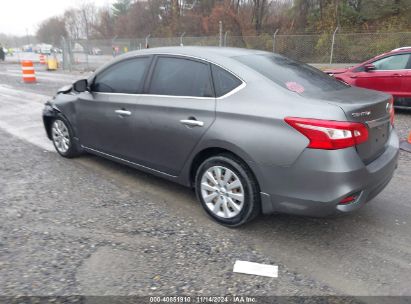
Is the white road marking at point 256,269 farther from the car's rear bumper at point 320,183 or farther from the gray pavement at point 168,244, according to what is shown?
the car's rear bumper at point 320,183

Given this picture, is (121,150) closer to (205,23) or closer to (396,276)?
(396,276)

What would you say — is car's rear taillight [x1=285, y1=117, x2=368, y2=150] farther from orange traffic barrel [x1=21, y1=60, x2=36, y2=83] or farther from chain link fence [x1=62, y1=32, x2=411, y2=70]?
orange traffic barrel [x1=21, y1=60, x2=36, y2=83]

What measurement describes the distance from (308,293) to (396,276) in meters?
0.74

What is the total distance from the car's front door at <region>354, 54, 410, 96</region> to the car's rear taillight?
20.2ft

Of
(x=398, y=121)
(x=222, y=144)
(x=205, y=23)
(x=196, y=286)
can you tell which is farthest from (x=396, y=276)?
(x=205, y=23)

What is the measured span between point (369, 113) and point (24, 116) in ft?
26.5

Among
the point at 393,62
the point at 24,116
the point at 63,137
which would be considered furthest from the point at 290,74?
the point at 24,116

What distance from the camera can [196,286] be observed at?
8.55 feet

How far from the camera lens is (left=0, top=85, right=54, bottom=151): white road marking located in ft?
21.9

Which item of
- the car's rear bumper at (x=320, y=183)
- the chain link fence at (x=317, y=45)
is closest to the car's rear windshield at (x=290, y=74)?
the car's rear bumper at (x=320, y=183)

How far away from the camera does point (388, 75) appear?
806 centimetres

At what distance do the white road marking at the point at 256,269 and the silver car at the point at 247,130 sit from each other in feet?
1.57

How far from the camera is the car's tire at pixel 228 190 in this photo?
317 cm

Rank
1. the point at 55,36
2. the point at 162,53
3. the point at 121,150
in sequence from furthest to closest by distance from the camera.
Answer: the point at 55,36 < the point at 121,150 < the point at 162,53
